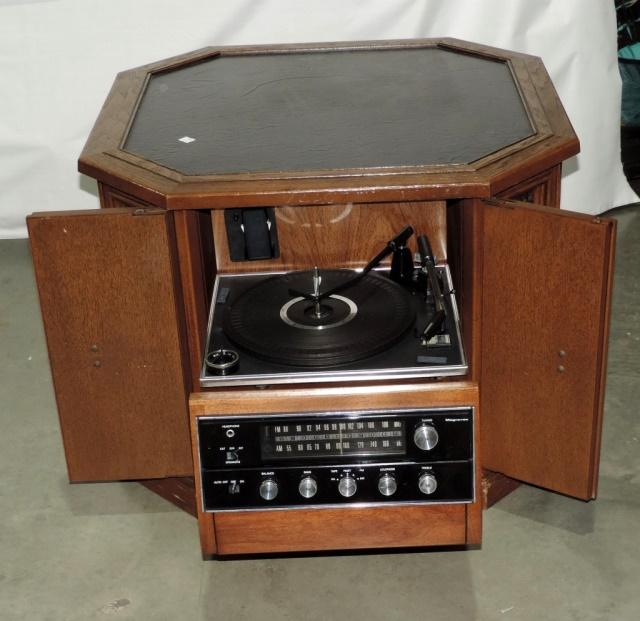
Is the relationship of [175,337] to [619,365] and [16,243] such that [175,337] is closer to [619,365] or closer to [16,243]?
[619,365]

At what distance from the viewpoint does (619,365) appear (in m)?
2.41

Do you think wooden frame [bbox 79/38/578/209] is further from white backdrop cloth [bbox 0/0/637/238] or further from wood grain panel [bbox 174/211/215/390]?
white backdrop cloth [bbox 0/0/637/238]

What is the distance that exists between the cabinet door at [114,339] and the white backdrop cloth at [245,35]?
48.1 inches

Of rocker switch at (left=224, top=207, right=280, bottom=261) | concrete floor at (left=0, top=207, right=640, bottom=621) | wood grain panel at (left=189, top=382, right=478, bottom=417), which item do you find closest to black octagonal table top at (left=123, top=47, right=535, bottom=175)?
rocker switch at (left=224, top=207, right=280, bottom=261)

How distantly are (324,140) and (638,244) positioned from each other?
123 cm

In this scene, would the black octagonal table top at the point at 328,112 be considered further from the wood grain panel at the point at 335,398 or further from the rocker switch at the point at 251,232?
the wood grain panel at the point at 335,398

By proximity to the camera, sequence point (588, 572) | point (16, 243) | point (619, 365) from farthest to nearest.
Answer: point (16, 243)
point (619, 365)
point (588, 572)

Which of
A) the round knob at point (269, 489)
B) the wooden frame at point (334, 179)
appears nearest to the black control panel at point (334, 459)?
Answer: the round knob at point (269, 489)

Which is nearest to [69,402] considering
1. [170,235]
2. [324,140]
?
[170,235]

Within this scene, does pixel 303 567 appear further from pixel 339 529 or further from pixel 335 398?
pixel 335 398

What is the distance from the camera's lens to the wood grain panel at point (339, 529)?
69.3 inches

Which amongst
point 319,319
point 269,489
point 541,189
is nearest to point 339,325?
point 319,319

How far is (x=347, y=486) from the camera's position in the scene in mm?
1743

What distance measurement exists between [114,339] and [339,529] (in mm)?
448
